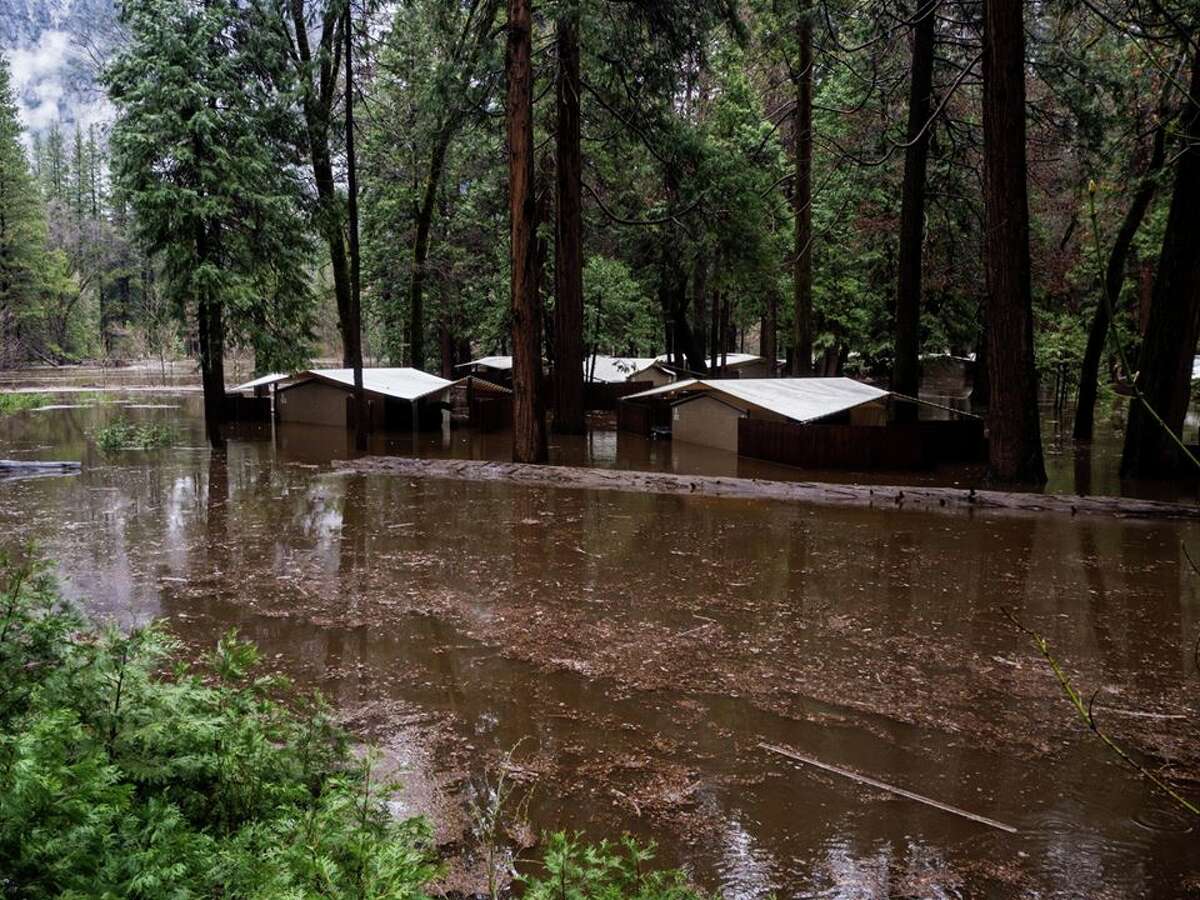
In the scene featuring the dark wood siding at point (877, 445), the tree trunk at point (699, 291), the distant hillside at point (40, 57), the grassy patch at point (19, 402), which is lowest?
the dark wood siding at point (877, 445)

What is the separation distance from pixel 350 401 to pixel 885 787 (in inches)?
932

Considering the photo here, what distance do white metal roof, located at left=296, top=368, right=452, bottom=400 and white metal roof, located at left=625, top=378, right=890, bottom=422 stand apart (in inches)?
291

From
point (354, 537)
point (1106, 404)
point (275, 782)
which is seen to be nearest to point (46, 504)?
point (354, 537)

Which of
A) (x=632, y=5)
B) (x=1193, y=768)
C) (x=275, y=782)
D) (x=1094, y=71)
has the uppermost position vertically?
(x=632, y=5)

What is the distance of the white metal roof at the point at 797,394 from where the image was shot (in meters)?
18.1

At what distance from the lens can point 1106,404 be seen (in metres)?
32.0

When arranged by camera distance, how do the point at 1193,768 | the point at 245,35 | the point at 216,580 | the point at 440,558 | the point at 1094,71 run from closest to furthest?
the point at 1193,768, the point at 216,580, the point at 440,558, the point at 1094,71, the point at 245,35

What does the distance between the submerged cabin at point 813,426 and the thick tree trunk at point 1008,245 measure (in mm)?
3079

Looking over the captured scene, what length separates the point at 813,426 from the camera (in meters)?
17.4

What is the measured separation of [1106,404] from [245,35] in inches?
1226

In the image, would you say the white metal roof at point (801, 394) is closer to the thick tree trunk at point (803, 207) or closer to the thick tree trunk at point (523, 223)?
the thick tree trunk at point (803, 207)

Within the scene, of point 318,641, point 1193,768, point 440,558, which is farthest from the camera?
point 440,558

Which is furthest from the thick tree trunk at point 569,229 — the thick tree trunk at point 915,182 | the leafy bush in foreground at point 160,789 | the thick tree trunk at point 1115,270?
the leafy bush in foreground at point 160,789

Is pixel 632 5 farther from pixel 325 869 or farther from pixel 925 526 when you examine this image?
pixel 325 869
